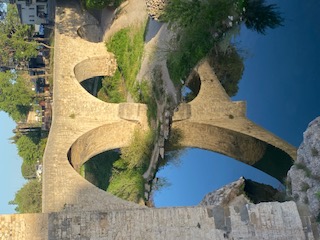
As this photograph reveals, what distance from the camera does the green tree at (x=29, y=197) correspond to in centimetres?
2761

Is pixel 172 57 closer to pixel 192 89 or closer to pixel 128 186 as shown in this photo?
pixel 192 89

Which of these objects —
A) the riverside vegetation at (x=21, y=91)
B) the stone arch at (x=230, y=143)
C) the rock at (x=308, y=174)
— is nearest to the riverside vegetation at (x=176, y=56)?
the stone arch at (x=230, y=143)

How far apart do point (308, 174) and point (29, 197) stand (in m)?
20.3

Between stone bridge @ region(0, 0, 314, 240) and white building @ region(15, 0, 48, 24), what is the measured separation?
16.6 ft

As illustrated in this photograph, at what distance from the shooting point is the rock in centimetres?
1092

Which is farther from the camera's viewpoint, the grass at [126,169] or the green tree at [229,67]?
the green tree at [229,67]

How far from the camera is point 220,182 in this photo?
26.4 m

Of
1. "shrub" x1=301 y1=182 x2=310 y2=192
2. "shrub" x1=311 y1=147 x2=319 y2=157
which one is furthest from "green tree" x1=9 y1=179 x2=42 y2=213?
"shrub" x1=311 y1=147 x2=319 y2=157

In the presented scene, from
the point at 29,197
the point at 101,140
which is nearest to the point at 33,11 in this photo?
the point at 29,197

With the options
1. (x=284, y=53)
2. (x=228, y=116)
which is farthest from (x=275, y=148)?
(x=284, y=53)

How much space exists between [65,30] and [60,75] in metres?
3.37

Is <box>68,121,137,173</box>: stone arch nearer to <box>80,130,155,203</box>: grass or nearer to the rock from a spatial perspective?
<box>80,130,155,203</box>: grass

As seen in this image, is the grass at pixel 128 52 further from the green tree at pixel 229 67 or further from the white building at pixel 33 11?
the white building at pixel 33 11

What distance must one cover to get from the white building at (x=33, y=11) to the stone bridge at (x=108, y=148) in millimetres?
5050
